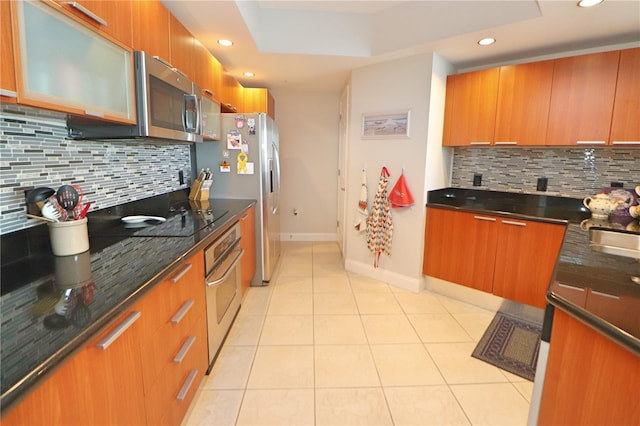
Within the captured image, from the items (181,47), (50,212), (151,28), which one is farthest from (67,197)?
(181,47)

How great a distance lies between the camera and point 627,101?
2129 millimetres

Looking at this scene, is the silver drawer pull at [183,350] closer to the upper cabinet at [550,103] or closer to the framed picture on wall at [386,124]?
the framed picture on wall at [386,124]

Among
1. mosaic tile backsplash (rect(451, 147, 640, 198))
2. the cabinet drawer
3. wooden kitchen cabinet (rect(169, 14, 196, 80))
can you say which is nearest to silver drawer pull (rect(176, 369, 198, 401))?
the cabinet drawer

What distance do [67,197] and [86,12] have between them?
0.70 metres

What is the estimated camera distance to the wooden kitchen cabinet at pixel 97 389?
643mm

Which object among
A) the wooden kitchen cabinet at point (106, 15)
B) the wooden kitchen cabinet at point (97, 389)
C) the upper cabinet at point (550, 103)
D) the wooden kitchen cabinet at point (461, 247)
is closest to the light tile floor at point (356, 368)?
the wooden kitchen cabinet at point (461, 247)

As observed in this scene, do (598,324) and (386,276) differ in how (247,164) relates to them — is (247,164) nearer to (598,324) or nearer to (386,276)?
(386,276)

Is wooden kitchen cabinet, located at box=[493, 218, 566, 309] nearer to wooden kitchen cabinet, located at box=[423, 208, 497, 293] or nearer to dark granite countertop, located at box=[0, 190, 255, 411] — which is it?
wooden kitchen cabinet, located at box=[423, 208, 497, 293]

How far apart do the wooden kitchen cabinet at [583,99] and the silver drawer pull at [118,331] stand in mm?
2941

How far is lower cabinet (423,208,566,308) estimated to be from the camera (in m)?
2.29

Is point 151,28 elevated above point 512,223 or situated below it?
above

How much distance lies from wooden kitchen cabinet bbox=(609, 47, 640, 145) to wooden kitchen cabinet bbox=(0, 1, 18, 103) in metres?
3.27

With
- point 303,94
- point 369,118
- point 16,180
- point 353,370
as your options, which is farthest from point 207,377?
point 303,94

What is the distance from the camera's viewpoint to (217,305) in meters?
1.85
